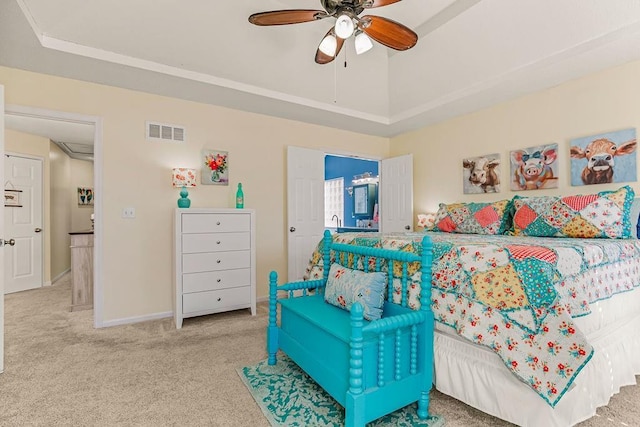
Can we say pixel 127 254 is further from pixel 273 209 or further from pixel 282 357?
pixel 282 357

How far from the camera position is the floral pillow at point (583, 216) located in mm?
2273

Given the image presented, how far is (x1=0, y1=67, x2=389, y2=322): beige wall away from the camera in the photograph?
3021mm

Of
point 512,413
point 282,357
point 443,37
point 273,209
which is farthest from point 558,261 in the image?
point 273,209

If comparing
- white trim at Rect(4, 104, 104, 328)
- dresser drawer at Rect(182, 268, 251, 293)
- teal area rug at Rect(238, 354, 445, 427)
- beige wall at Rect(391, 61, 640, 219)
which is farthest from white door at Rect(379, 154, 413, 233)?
white trim at Rect(4, 104, 104, 328)

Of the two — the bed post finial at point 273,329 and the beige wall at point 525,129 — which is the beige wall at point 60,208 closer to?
the bed post finial at point 273,329

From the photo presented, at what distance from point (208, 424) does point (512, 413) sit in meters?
1.49

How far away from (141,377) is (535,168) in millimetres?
3953

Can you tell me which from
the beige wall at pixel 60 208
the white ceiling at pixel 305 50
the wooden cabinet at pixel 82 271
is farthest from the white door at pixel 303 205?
the beige wall at pixel 60 208

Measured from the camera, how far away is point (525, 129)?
11.1ft

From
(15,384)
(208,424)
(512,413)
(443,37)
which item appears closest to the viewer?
(512,413)

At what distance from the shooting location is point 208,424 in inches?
62.9

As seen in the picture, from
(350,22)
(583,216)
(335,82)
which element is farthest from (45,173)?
(583,216)

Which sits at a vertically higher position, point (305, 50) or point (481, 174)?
point (305, 50)

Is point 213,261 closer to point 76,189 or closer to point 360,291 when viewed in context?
point 360,291
